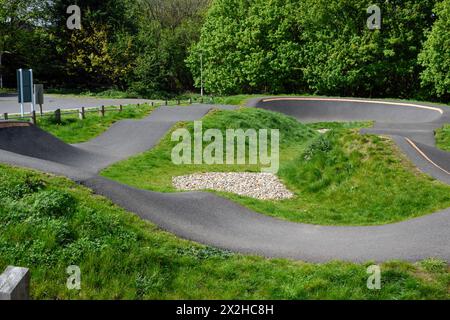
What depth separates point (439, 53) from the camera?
1651 inches

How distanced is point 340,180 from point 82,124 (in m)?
17.2

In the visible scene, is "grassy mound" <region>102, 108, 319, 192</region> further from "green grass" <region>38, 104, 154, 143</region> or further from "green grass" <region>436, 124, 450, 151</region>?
"green grass" <region>436, 124, 450, 151</region>

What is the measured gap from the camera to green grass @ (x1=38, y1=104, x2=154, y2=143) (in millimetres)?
25609

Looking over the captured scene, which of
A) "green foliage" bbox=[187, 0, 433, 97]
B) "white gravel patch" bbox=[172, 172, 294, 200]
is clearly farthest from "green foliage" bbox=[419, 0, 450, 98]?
"white gravel patch" bbox=[172, 172, 294, 200]

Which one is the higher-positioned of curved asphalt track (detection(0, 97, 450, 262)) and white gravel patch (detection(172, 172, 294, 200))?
curved asphalt track (detection(0, 97, 450, 262))

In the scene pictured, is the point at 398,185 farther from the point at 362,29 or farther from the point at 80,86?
the point at 80,86

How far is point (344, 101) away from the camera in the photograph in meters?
42.2

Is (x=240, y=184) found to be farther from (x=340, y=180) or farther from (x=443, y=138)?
(x=443, y=138)

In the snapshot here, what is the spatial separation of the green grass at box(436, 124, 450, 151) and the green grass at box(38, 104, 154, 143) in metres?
19.9

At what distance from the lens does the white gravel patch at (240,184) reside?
1720 cm

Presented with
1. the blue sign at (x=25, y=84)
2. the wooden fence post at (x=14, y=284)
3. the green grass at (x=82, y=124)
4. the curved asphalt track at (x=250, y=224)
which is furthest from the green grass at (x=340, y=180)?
the wooden fence post at (x=14, y=284)

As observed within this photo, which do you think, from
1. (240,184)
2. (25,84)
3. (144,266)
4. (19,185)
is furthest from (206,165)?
(144,266)

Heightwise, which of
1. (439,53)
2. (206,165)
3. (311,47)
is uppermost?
(311,47)

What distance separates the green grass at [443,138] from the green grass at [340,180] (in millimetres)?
9146
